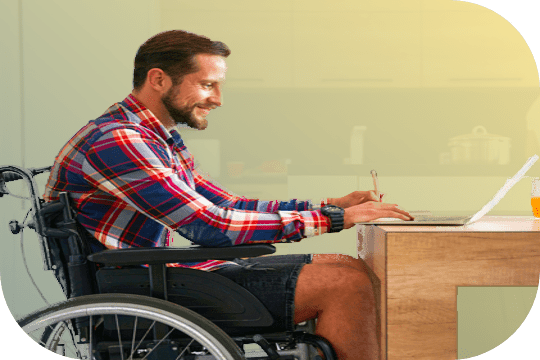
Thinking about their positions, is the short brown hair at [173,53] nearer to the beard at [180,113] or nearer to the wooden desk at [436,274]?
the beard at [180,113]

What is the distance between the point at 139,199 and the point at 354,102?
1435mm

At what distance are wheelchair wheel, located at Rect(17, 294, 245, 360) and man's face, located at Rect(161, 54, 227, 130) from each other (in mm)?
581

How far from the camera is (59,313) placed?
1.11 meters

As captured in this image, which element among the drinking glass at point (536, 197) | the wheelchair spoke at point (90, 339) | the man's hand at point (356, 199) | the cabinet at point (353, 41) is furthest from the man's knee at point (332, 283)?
the cabinet at point (353, 41)

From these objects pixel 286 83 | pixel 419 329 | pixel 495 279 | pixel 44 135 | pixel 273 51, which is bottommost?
pixel 419 329

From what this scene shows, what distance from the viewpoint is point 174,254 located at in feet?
3.62

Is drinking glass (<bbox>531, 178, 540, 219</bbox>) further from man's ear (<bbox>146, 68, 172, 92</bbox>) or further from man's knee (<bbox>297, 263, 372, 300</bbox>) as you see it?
man's ear (<bbox>146, 68, 172, 92</bbox>)

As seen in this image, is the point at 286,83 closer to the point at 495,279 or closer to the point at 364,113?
the point at 364,113

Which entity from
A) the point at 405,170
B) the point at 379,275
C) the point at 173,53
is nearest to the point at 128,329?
the point at 379,275

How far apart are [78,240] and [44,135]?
1277mm

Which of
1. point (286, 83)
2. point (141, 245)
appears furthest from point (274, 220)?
point (286, 83)

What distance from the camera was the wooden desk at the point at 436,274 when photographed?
46.1 inches

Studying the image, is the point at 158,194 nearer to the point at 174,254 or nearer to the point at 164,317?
the point at 174,254

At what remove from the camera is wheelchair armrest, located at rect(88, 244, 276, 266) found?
1.10 m
